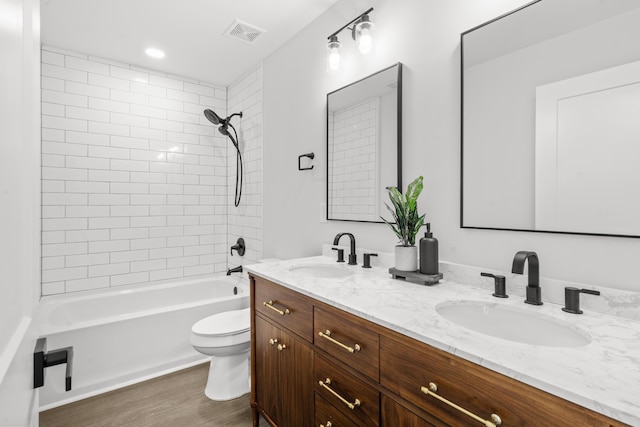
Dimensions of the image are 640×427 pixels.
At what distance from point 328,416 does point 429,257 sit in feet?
2.51

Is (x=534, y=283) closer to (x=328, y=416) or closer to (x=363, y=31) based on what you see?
(x=328, y=416)

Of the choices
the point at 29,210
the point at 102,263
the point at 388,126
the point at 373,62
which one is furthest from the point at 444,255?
the point at 102,263

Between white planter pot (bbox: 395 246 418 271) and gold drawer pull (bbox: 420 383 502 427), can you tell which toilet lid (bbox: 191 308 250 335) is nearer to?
white planter pot (bbox: 395 246 418 271)

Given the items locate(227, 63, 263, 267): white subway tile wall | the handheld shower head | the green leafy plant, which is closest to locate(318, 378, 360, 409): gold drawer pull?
the green leafy plant

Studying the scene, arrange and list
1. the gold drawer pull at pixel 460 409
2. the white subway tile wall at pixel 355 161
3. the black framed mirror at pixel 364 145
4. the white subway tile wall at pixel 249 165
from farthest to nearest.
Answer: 1. the white subway tile wall at pixel 249 165
2. the white subway tile wall at pixel 355 161
3. the black framed mirror at pixel 364 145
4. the gold drawer pull at pixel 460 409

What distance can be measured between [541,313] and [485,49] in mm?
1093

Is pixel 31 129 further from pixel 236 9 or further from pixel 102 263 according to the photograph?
pixel 102 263

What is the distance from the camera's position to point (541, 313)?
104cm

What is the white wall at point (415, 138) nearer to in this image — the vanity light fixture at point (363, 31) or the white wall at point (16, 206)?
the vanity light fixture at point (363, 31)

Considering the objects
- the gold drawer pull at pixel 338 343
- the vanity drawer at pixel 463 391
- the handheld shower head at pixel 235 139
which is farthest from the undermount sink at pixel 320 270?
the handheld shower head at pixel 235 139

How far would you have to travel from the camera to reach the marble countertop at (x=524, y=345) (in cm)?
61

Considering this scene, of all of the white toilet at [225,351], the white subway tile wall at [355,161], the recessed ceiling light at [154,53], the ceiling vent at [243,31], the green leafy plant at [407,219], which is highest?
the recessed ceiling light at [154,53]

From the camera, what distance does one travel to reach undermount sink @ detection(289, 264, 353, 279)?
186 centimetres

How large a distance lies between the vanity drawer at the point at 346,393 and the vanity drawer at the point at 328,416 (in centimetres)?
1
